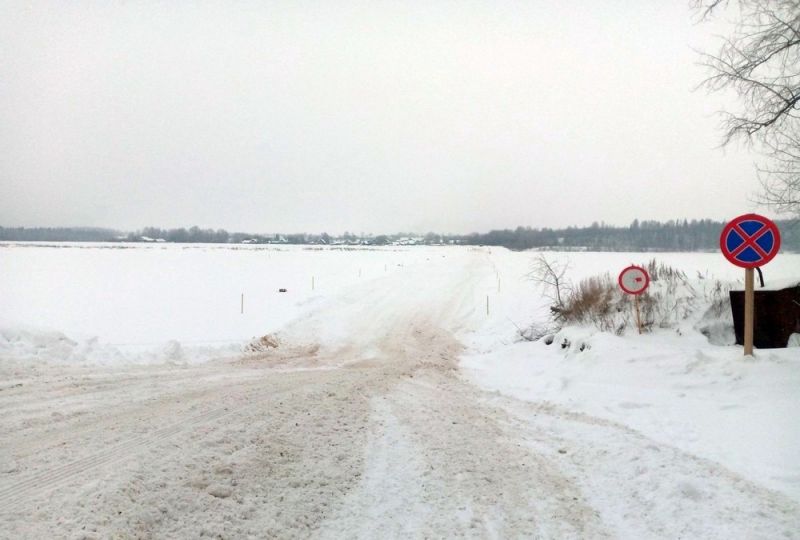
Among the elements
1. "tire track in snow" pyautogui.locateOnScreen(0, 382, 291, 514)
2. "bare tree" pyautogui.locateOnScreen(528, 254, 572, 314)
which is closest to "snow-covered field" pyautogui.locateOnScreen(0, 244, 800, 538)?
"tire track in snow" pyautogui.locateOnScreen(0, 382, 291, 514)

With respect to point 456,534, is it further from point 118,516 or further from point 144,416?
point 144,416

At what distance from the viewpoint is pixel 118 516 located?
3.89 metres

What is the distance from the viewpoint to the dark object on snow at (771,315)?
9609 millimetres

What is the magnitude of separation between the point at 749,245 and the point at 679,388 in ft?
8.31

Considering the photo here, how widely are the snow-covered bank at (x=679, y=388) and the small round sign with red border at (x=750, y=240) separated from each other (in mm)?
1524

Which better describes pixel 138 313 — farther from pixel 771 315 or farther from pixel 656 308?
pixel 771 315

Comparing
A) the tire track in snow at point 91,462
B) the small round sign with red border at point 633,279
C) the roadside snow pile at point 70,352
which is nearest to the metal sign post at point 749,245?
the small round sign with red border at point 633,279

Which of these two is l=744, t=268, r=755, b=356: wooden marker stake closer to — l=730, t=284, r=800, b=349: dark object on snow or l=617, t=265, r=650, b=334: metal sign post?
l=730, t=284, r=800, b=349: dark object on snow

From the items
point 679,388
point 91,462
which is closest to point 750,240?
point 679,388

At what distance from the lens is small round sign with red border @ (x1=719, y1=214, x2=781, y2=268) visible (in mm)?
7914

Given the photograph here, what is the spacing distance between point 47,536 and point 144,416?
10.4 feet

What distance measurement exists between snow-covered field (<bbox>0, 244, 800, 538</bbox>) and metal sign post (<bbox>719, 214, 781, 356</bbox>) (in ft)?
2.54

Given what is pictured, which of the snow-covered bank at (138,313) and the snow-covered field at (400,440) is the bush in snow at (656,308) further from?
the snow-covered bank at (138,313)

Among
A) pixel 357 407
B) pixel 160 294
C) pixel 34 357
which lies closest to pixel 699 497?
pixel 357 407
